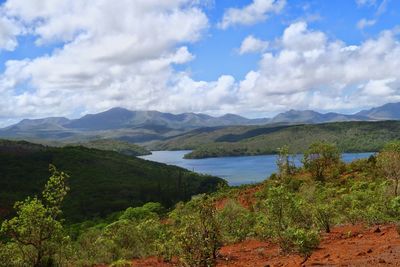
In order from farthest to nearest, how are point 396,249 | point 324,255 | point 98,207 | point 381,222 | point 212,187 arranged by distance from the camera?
point 212,187 → point 98,207 → point 381,222 → point 324,255 → point 396,249

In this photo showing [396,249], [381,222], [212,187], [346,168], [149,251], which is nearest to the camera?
[396,249]

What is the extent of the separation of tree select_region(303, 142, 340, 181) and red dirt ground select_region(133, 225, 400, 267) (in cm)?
3094

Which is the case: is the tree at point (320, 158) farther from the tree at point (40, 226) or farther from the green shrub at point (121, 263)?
the tree at point (40, 226)

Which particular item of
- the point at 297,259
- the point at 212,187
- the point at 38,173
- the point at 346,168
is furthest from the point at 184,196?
the point at 297,259

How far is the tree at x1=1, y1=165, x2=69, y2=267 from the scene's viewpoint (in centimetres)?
1565

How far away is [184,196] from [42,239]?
120m

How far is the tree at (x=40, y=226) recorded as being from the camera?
51.3 feet

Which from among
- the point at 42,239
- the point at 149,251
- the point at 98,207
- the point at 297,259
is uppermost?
the point at 42,239

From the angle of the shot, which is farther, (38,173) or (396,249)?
(38,173)

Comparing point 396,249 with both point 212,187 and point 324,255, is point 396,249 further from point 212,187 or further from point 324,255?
point 212,187

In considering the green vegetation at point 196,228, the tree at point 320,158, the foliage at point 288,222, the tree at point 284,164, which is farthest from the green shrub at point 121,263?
the tree at point 284,164

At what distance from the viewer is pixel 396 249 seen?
15.8m

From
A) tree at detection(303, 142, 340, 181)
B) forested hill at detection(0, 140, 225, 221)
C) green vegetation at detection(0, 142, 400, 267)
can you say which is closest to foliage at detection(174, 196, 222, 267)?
green vegetation at detection(0, 142, 400, 267)

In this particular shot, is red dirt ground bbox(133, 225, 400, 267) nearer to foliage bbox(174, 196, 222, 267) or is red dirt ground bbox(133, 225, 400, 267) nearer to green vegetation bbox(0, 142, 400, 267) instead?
green vegetation bbox(0, 142, 400, 267)
